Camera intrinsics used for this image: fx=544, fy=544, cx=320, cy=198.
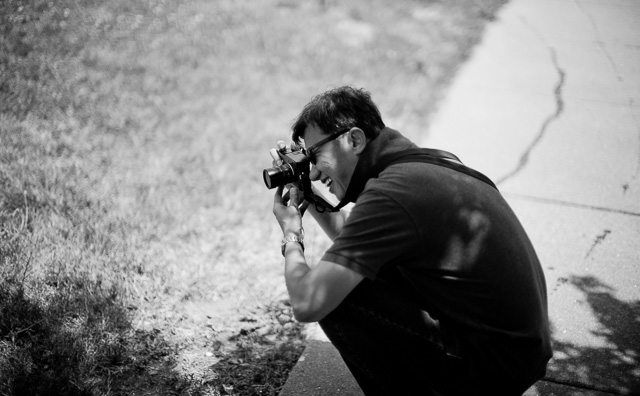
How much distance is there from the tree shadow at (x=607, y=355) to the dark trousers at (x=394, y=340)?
87 cm

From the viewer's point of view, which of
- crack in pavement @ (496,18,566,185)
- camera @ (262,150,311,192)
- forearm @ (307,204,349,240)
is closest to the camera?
camera @ (262,150,311,192)

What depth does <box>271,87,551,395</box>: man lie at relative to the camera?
1760 mm

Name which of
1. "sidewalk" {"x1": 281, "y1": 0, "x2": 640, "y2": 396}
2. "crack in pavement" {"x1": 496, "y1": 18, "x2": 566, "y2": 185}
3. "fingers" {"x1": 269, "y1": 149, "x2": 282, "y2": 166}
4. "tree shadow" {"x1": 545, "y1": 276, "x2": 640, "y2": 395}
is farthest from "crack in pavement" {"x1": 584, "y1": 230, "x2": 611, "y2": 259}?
"fingers" {"x1": 269, "y1": 149, "x2": 282, "y2": 166}

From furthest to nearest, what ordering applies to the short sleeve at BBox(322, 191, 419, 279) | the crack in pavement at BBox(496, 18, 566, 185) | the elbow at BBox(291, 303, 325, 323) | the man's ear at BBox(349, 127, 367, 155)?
the crack in pavement at BBox(496, 18, 566, 185) < the man's ear at BBox(349, 127, 367, 155) < the elbow at BBox(291, 303, 325, 323) < the short sleeve at BBox(322, 191, 419, 279)

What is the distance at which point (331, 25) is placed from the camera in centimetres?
691

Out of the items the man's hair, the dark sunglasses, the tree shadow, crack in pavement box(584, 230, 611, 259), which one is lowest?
crack in pavement box(584, 230, 611, 259)

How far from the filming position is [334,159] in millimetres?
2217

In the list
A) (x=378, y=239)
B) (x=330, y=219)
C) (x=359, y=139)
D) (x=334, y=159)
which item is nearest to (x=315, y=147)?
(x=334, y=159)

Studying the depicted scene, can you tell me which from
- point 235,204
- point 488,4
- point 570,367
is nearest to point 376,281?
point 570,367

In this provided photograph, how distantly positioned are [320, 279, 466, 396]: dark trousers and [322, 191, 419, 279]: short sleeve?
0.79 feet

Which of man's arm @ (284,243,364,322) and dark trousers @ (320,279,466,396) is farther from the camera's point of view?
dark trousers @ (320,279,466,396)

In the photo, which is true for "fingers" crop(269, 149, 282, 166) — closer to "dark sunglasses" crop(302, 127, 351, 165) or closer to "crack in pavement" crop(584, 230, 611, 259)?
"dark sunglasses" crop(302, 127, 351, 165)

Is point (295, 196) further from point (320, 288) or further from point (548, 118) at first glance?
point (548, 118)

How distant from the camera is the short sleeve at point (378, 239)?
5.72 ft
